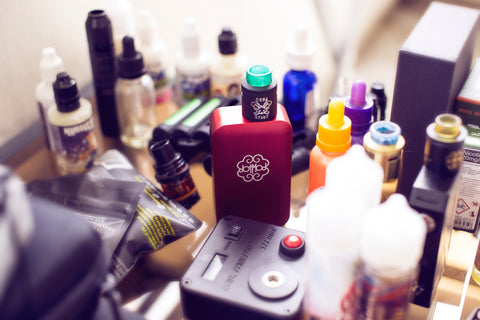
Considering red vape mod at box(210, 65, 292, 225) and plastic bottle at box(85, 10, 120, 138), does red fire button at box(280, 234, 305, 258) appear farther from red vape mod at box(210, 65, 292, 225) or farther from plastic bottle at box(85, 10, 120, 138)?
plastic bottle at box(85, 10, 120, 138)

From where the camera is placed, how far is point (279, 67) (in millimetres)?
1343

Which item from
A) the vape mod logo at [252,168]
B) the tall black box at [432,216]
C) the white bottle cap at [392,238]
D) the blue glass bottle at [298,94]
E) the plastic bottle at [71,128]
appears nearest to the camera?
the white bottle cap at [392,238]

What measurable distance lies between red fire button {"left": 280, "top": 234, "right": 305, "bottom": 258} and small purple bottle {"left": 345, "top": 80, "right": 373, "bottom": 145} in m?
0.16

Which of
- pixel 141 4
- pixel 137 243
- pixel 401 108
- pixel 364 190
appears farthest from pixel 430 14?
pixel 141 4

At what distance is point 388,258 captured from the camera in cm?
47

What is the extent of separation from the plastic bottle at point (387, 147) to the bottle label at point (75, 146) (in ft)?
1.39

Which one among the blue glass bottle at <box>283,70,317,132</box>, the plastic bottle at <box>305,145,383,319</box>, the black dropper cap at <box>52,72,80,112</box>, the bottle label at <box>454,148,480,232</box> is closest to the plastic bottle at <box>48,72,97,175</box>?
the black dropper cap at <box>52,72,80,112</box>

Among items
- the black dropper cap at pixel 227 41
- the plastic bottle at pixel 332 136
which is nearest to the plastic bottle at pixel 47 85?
the black dropper cap at pixel 227 41

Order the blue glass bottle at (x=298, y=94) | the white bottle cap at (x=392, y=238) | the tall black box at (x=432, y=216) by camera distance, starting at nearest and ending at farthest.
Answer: the white bottle cap at (x=392, y=238), the tall black box at (x=432, y=216), the blue glass bottle at (x=298, y=94)

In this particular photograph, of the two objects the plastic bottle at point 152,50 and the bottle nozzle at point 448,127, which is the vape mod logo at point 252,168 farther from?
the plastic bottle at point 152,50

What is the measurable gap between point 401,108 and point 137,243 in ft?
1.19

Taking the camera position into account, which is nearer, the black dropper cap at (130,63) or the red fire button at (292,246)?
the red fire button at (292,246)

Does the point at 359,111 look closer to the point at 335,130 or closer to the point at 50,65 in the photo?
the point at 335,130

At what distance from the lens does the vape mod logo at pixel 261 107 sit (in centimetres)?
65
